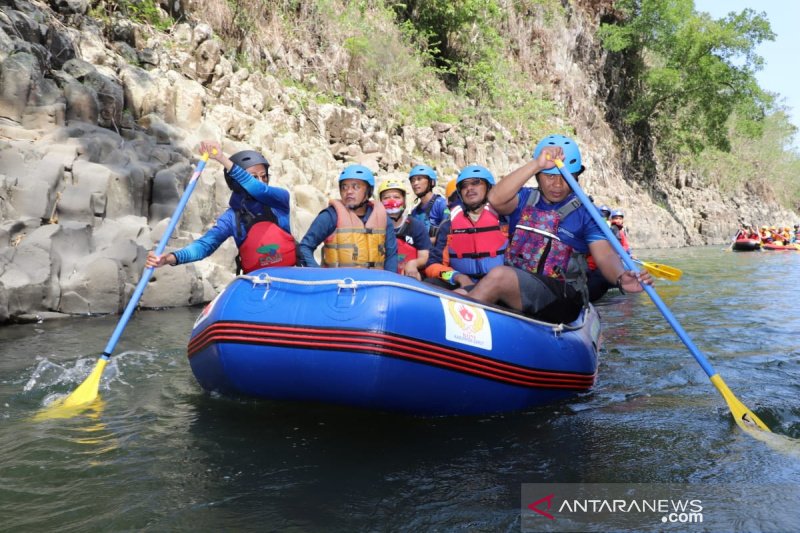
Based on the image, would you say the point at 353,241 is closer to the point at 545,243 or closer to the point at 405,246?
the point at 545,243

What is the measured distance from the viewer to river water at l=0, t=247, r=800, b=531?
2334 mm

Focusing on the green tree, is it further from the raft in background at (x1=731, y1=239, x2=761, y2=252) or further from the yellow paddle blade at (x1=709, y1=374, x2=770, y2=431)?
the yellow paddle blade at (x1=709, y1=374, x2=770, y2=431)

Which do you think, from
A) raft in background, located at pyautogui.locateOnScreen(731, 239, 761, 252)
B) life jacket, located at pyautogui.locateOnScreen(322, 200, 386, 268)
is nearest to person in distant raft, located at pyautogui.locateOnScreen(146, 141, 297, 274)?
life jacket, located at pyautogui.locateOnScreen(322, 200, 386, 268)

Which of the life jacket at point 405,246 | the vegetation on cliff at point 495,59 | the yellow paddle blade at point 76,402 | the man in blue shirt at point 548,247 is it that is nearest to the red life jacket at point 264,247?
the yellow paddle blade at point 76,402

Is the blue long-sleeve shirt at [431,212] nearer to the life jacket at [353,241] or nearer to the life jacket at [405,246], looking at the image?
the life jacket at [405,246]

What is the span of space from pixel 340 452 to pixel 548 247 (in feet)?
5.84

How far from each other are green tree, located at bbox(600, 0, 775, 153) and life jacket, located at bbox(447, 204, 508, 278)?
977 inches

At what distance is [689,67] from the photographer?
2623 centimetres

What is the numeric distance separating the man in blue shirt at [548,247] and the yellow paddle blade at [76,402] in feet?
7.39

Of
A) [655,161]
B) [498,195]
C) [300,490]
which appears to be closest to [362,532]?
[300,490]

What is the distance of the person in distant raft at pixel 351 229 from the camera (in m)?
4.24

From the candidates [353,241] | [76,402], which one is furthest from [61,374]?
[353,241]

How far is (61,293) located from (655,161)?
93.4 ft

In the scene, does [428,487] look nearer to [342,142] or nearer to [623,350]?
[623,350]
